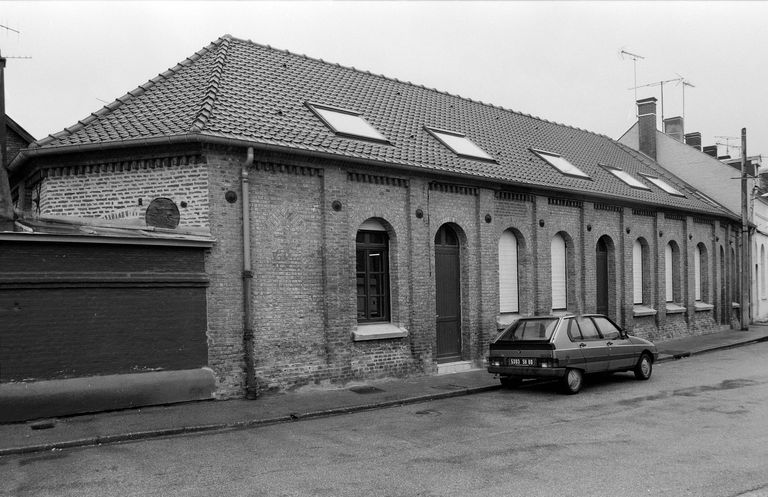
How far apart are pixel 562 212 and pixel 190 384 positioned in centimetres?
1199

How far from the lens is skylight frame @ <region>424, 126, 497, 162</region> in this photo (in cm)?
1681

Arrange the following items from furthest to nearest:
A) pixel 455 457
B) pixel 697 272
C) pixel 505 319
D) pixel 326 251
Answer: pixel 697 272 → pixel 505 319 → pixel 326 251 → pixel 455 457

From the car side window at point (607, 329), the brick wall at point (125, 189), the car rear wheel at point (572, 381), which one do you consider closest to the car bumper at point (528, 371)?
the car rear wheel at point (572, 381)

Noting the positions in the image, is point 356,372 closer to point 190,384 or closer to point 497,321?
point 190,384

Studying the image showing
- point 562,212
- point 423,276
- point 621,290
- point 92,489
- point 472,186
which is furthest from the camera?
point 621,290

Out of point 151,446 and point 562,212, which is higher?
point 562,212

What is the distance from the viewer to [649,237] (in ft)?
74.6

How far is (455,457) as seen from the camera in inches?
309

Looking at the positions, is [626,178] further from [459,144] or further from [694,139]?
[694,139]

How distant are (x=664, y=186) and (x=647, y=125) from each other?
6845mm

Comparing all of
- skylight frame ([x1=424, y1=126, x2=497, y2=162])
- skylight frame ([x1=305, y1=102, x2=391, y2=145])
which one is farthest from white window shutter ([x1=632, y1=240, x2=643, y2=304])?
skylight frame ([x1=305, y1=102, x2=391, y2=145])

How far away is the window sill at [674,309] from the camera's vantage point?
2347 centimetres

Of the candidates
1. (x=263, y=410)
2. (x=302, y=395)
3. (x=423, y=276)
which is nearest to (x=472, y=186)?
(x=423, y=276)

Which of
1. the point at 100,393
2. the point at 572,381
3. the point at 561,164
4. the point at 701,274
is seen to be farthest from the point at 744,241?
the point at 100,393
